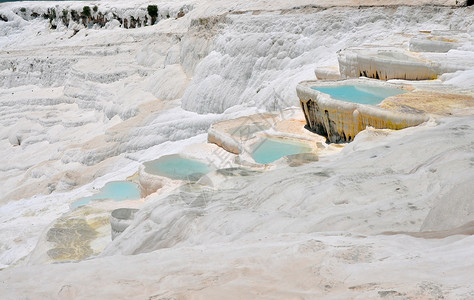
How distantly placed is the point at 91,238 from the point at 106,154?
7310mm

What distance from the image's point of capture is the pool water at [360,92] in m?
7.48

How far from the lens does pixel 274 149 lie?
7.66 meters

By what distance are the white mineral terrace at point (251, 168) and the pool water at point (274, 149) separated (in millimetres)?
40

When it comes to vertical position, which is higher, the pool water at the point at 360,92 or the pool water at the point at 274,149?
the pool water at the point at 360,92

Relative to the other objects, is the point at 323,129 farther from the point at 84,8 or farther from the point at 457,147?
the point at 84,8

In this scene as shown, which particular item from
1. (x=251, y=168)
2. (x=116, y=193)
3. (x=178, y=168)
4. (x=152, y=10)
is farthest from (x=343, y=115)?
(x=152, y=10)

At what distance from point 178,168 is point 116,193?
5.26ft

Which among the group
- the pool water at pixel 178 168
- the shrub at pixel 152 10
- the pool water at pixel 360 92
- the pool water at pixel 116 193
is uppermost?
the pool water at pixel 360 92

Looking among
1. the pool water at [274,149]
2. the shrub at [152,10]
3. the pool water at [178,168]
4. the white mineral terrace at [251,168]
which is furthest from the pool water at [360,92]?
the shrub at [152,10]

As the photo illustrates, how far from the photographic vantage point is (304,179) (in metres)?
4.29

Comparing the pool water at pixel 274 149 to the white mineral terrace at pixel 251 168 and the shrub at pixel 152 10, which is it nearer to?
the white mineral terrace at pixel 251 168

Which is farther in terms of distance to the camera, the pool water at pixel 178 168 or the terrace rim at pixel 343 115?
the pool water at pixel 178 168

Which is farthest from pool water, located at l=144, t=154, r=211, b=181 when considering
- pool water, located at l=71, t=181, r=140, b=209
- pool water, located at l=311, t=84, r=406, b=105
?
pool water, located at l=311, t=84, r=406, b=105

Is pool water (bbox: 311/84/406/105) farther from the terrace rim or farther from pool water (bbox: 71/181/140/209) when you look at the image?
pool water (bbox: 71/181/140/209)
